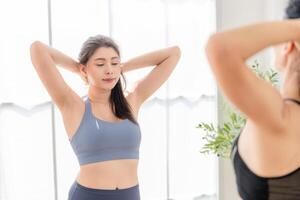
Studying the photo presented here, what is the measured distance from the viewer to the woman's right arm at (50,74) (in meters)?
1.69

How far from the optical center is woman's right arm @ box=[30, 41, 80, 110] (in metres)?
1.69

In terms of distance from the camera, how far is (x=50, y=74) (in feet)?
5.57

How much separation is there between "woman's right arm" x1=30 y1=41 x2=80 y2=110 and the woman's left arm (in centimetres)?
36

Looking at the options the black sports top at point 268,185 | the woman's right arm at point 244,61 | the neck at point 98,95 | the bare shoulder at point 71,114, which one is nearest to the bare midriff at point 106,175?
the bare shoulder at point 71,114

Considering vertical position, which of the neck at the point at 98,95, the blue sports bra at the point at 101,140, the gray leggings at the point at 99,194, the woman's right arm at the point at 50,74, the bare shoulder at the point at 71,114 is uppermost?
the woman's right arm at the point at 50,74

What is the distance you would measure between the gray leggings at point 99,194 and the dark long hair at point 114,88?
0.32 meters

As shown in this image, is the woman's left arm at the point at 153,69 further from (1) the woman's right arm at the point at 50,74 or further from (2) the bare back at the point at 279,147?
(2) the bare back at the point at 279,147

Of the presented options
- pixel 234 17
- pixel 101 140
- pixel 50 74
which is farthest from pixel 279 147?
pixel 234 17

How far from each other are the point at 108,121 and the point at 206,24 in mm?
1452

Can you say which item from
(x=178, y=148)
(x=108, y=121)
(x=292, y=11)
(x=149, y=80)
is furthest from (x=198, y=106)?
(x=292, y=11)

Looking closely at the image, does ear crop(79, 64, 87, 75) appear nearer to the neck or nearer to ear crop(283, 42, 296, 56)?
the neck

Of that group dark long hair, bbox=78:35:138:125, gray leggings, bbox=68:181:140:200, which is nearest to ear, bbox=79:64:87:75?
dark long hair, bbox=78:35:138:125

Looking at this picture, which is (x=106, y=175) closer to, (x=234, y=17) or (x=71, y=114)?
(x=71, y=114)

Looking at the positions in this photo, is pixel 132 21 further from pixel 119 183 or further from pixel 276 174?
pixel 276 174
